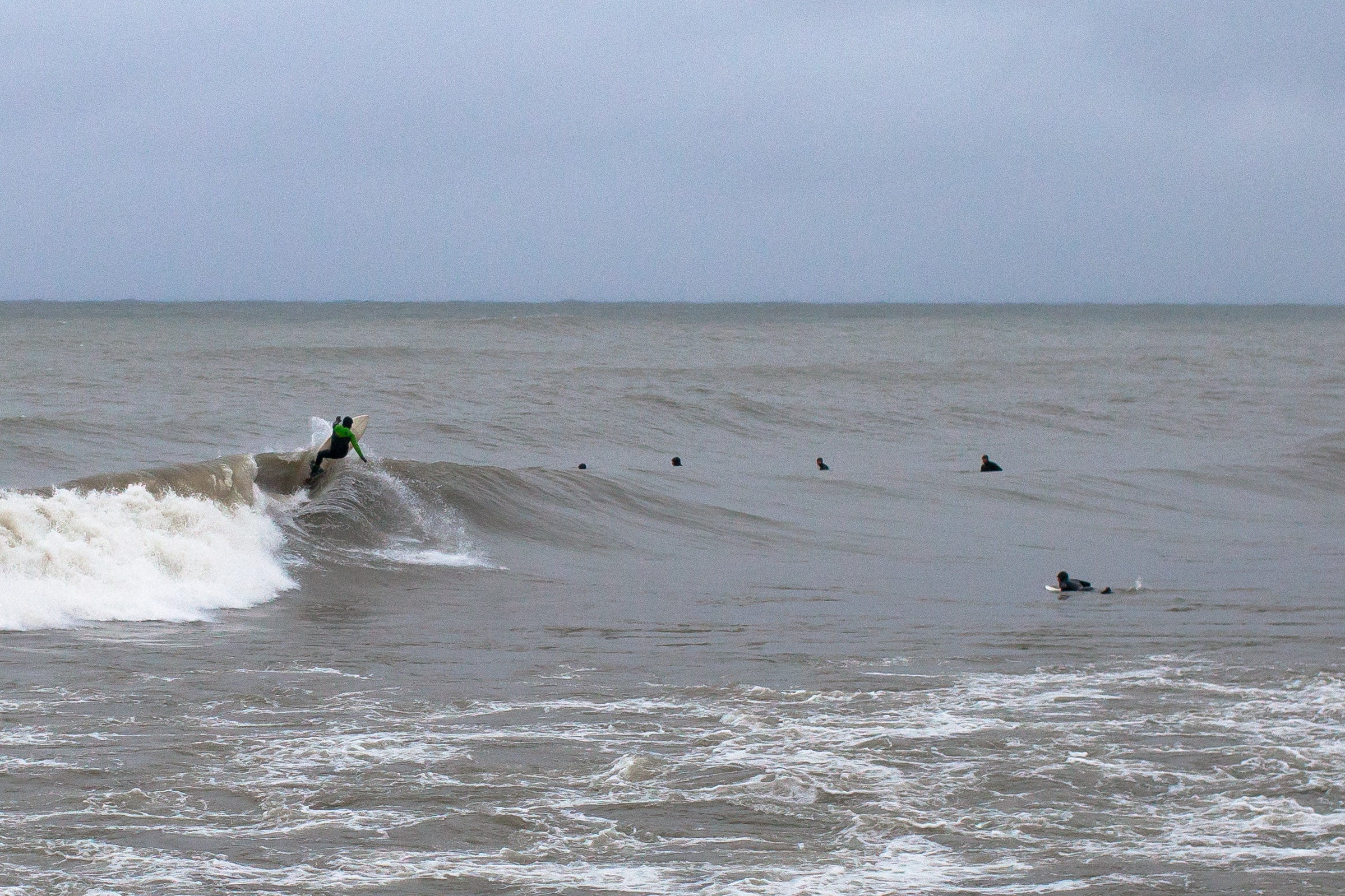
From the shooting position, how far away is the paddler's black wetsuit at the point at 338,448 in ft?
65.3

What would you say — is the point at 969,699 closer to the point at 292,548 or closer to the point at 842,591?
the point at 842,591

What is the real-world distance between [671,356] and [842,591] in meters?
48.4

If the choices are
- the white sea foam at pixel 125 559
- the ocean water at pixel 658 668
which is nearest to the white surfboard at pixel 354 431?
the ocean water at pixel 658 668

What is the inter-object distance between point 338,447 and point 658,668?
9.97 metres

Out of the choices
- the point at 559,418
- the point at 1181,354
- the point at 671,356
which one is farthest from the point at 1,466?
the point at 1181,354

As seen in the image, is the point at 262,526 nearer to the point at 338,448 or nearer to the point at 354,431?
the point at 338,448

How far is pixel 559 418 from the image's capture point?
35.9 meters

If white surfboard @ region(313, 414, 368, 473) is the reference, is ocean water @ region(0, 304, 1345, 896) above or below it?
below

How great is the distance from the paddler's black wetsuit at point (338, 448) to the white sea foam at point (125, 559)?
11.1ft

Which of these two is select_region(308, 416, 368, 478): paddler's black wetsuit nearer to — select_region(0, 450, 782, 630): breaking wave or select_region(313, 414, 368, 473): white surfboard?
select_region(313, 414, 368, 473): white surfboard

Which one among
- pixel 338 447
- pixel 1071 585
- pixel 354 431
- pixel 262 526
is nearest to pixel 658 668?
pixel 1071 585

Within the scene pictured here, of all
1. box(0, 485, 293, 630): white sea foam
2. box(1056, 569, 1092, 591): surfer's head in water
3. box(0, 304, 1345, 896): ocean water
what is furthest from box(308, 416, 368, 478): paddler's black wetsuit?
box(1056, 569, 1092, 591): surfer's head in water

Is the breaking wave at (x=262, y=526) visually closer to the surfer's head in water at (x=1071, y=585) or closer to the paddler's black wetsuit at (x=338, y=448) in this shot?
the paddler's black wetsuit at (x=338, y=448)

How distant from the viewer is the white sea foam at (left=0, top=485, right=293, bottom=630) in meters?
12.9
